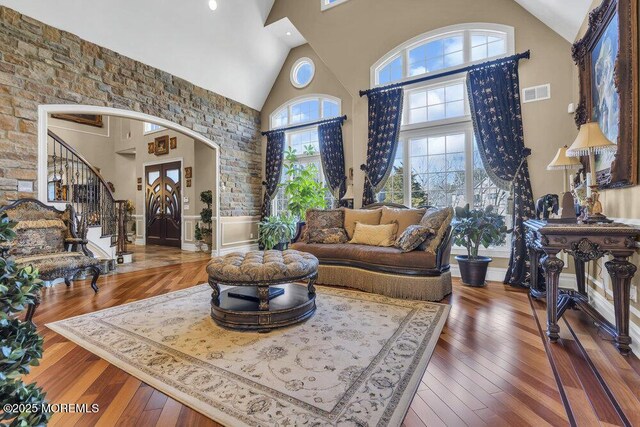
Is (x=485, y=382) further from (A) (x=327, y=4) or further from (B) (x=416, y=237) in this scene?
(A) (x=327, y=4)

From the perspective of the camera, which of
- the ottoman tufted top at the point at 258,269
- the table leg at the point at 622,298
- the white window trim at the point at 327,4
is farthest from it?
the white window trim at the point at 327,4

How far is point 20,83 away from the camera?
12.1ft

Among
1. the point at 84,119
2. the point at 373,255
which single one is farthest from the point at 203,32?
the point at 84,119

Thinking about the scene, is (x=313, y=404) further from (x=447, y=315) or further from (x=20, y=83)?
(x=20, y=83)

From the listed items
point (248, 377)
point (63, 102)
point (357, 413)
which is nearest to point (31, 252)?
point (63, 102)

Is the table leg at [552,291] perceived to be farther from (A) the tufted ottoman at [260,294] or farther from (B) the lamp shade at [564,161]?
(A) the tufted ottoman at [260,294]

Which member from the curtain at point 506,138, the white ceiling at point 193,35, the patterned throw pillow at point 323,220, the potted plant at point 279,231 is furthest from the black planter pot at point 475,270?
the white ceiling at point 193,35

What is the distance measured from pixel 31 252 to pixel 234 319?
2954mm

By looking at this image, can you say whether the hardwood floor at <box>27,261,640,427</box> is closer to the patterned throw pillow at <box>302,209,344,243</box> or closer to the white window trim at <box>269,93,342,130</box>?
the patterned throw pillow at <box>302,209,344,243</box>

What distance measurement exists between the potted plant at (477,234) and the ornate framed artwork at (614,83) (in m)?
1.19

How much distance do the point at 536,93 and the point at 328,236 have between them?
329cm

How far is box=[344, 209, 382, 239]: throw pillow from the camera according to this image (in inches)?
168

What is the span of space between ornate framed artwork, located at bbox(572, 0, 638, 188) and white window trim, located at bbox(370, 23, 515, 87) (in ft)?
3.92

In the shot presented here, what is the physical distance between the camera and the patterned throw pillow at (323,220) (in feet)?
14.2
